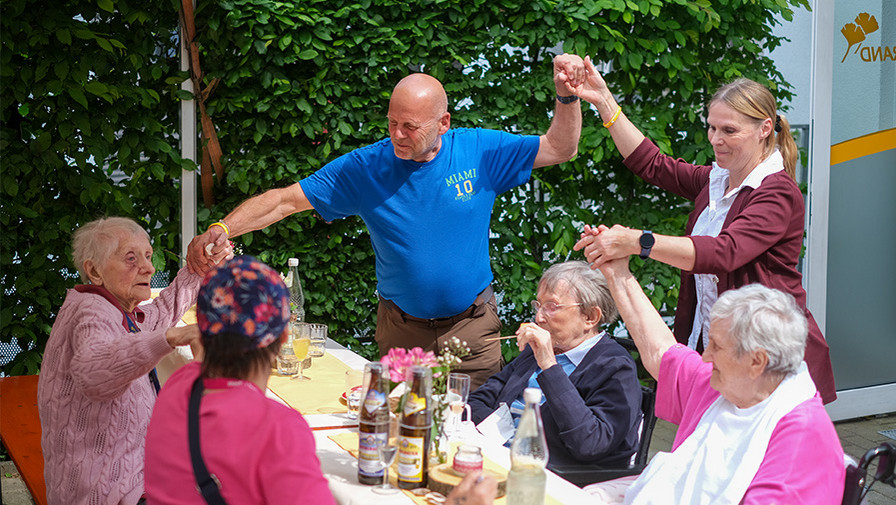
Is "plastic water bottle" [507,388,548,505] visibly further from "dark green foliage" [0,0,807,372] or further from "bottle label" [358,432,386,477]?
"dark green foliage" [0,0,807,372]

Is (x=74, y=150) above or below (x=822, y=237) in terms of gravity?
above

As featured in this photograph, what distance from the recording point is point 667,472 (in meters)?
2.24

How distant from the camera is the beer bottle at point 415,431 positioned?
2.06 meters

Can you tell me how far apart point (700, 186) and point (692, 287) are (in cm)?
47

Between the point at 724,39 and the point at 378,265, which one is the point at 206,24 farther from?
the point at 724,39

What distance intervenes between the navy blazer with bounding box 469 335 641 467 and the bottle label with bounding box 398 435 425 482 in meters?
0.69

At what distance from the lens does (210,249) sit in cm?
318

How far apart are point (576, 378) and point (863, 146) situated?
3700 mm

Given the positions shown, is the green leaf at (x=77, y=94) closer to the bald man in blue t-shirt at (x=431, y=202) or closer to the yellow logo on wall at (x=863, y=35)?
the bald man in blue t-shirt at (x=431, y=202)

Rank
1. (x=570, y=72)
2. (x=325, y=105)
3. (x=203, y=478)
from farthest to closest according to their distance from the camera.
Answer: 1. (x=325, y=105)
2. (x=570, y=72)
3. (x=203, y=478)

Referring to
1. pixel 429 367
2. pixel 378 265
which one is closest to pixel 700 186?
pixel 378 265

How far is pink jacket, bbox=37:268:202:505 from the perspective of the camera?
8.43 ft

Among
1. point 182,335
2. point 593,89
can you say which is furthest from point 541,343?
point 593,89

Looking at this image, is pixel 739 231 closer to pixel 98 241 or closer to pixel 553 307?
pixel 553 307
